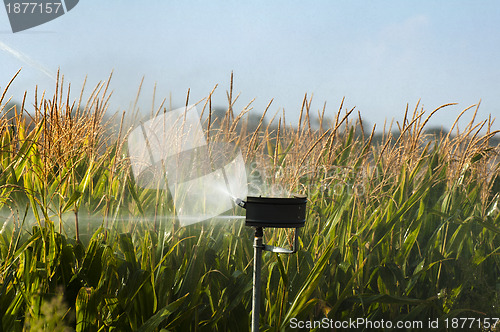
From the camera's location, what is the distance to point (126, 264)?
1.58 meters

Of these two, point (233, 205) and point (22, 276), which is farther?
point (233, 205)

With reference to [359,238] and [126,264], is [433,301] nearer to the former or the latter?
[359,238]

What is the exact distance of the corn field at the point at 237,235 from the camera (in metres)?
1.48

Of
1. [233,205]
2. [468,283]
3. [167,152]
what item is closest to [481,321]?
[468,283]

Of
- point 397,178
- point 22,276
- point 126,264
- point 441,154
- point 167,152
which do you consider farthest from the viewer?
point 441,154

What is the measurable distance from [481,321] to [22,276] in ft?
5.26

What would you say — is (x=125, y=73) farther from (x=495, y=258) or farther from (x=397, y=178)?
(x=495, y=258)

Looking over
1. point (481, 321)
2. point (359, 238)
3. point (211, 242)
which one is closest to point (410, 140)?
point (359, 238)

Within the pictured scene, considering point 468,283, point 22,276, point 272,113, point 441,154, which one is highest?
point 272,113

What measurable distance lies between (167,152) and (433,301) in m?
1.03

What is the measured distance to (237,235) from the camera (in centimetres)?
185

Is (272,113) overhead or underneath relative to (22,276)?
overhead

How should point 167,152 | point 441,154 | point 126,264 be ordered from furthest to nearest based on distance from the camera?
point 441,154, point 167,152, point 126,264

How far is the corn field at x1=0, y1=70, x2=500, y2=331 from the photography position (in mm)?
1482
